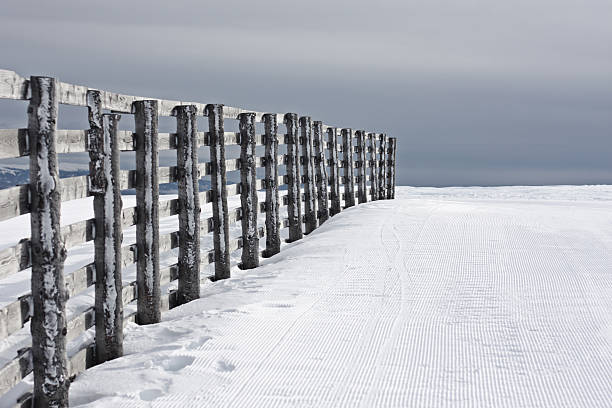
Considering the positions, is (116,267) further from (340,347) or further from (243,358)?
(340,347)

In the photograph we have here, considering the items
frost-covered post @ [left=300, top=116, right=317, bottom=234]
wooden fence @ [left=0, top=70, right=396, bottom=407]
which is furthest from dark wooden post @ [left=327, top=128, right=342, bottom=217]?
wooden fence @ [left=0, top=70, right=396, bottom=407]

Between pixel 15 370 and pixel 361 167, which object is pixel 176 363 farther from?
pixel 361 167

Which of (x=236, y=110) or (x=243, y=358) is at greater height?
(x=236, y=110)

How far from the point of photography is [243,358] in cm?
467

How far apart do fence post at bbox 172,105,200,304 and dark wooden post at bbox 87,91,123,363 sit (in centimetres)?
159

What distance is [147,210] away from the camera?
6.09m

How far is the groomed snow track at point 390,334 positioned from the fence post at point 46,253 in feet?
0.82

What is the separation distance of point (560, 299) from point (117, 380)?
4.22 meters

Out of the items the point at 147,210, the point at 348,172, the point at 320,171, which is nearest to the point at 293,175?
the point at 320,171

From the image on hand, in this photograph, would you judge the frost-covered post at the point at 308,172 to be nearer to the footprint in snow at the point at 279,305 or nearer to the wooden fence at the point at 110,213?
the wooden fence at the point at 110,213

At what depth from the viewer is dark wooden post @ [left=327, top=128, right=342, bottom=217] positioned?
14227 millimetres

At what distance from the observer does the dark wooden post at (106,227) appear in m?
5.14

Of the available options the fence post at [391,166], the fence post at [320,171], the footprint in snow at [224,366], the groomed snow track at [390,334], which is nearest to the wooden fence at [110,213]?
the groomed snow track at [390,334]

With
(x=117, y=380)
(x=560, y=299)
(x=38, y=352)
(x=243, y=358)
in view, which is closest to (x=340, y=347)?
(x=243, y=358)
